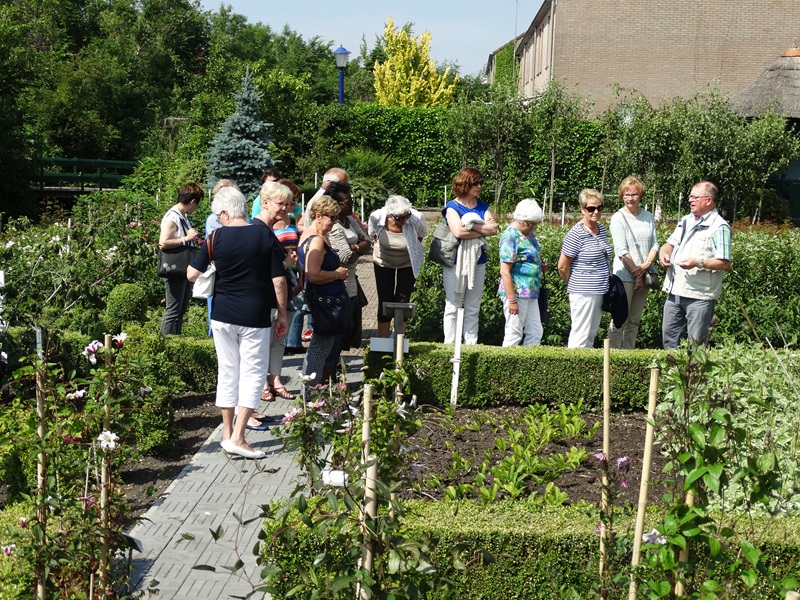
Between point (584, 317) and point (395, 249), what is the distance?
65.7 inches

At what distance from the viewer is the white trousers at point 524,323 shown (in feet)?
25.7

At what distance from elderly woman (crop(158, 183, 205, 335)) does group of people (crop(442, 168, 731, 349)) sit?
7.19 ft

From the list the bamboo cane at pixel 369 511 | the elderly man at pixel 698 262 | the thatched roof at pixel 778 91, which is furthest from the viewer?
the thatched roof at pixel 778 91

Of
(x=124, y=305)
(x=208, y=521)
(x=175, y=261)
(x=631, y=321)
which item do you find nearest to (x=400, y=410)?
(x=208, y=521)

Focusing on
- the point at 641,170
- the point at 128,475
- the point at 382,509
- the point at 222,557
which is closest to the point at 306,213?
the point at 128,475

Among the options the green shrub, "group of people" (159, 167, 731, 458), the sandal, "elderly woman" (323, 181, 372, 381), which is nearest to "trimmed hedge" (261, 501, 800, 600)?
"group of people" (159, 167, 731, 458)

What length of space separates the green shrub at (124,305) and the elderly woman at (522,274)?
11.2 ft

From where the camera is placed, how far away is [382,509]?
3.33m

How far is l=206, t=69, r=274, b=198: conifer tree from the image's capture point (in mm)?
18922

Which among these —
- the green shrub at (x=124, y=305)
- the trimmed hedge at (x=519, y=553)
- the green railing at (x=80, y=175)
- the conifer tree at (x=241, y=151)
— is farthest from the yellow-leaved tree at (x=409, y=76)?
the trimmed hedge at (x=519, y=553)

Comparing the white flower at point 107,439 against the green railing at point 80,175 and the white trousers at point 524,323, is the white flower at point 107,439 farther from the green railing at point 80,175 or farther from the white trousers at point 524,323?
the green railing at point 80,175

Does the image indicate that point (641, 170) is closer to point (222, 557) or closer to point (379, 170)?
point (379, 170)

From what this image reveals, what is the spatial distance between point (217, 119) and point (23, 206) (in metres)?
5.01

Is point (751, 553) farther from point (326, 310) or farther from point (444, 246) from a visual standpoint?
point (444, 246)
